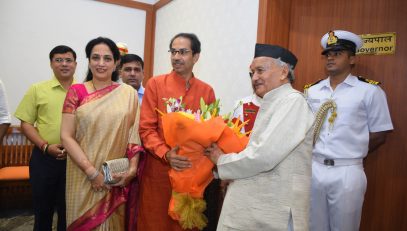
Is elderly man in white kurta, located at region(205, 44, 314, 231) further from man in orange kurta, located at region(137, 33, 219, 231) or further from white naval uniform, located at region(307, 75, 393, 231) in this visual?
white naval uniform, located at region(307, 75, 393, 231)

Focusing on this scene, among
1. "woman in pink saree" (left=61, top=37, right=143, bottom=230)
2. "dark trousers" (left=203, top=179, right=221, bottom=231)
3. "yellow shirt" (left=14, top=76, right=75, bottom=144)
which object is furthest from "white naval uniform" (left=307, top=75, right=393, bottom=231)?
"yellow shirt" (left=14, top=76, right=75, bottom=144)

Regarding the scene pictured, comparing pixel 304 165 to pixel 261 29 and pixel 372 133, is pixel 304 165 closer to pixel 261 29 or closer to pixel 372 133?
pixel 372 133

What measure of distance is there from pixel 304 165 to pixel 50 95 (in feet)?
6.89

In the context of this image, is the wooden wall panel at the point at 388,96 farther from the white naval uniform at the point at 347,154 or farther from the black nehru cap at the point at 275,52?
the black nehru cap at the point at 275,52

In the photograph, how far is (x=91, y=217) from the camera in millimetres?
1919

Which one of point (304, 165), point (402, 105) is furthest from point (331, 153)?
point (304, 165)

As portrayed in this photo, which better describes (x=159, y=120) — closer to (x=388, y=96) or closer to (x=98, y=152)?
(x=98, y=152)

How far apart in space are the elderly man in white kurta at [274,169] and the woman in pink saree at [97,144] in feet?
2.69

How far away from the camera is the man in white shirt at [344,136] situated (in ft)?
6.61

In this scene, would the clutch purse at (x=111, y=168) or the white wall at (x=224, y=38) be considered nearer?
the clutch purse at (x=111, y=168)

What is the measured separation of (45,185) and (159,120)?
108 centimetres

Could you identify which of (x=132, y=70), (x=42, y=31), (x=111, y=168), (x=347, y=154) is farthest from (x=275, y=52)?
(x=42, y=31)

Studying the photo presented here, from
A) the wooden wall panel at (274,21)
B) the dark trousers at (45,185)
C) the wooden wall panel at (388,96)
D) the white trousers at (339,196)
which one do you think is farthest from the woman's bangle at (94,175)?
the wooden wall panel at (388,96)

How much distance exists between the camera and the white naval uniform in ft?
6.60
